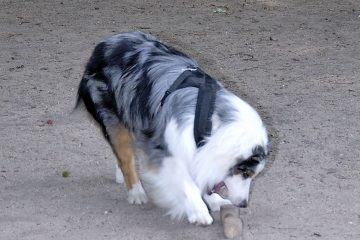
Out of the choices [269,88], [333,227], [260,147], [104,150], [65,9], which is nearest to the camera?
[260,147]

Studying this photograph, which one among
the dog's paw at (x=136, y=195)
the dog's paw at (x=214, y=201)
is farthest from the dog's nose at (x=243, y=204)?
the dog's paw at (x=136, y=195)

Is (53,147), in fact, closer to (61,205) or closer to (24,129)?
(24,129)

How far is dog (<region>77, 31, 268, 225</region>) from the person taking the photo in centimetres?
487

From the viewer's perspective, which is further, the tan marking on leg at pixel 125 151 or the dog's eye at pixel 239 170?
the tan marking on leg at pixel 125 151

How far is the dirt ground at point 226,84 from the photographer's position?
537 cm

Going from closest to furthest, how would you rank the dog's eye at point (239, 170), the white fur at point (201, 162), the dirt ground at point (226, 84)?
the white fur at point (201, 162) → the dog's eye at point (239, 170) → the dirt ground at point (226, 84)

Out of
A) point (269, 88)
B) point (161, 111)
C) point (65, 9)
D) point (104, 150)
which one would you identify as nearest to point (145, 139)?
point (161, 111)

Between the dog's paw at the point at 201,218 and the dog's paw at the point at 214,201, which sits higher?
the dog's paw at the point at 201,218

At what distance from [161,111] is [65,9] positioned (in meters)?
7.23

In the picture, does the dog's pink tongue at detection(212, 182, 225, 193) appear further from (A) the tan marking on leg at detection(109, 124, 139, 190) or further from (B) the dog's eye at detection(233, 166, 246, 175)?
(A) the tan marking on leg at detection(109, 124, 139, 190)

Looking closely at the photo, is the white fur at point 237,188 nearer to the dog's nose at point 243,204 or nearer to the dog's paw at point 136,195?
the dog's nose at point 243,204

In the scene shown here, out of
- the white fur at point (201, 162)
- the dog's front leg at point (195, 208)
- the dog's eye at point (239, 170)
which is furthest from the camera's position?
the dog's front leg at point (195, 208)

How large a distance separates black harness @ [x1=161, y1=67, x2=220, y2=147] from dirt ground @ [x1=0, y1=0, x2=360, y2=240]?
75 cm

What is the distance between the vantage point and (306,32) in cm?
1057
